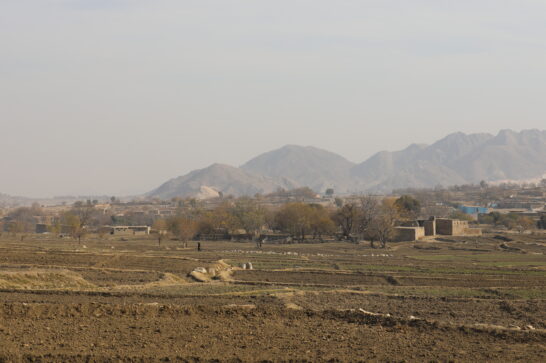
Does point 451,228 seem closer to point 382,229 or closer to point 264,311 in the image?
point 382,229

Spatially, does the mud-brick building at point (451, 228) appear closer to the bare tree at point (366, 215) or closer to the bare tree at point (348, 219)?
the bare tree at point (366, 215)

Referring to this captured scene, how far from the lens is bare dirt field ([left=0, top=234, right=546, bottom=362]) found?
60.2 ft

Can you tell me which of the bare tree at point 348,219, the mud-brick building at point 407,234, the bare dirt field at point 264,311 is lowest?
the bare dirt field at point 264,311

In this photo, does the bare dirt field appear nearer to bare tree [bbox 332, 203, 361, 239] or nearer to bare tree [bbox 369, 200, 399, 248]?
bare tree [bbox 369, 200, 399, 248]

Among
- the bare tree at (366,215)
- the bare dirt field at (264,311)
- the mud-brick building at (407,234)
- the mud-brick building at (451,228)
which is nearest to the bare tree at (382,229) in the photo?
the mud-brick building at (407,234)

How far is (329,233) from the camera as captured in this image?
94188 mm

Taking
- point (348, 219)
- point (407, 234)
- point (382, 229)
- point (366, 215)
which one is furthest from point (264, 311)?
point (366, 215)

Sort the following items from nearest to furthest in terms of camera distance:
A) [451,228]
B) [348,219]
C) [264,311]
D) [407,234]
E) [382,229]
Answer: [264,311] → [382,229] → [407,234] → [451,228] → [348,219]

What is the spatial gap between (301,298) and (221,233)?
66854 millimetres

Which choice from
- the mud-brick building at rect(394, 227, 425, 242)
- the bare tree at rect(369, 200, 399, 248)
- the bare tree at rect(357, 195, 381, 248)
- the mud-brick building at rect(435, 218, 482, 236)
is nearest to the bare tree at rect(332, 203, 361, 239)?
the bare tree at rect(357, 195, 381, 248)

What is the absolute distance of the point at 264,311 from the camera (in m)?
24.1

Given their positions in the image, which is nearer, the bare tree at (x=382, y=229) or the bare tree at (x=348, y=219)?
the bare tree at (x=382, y=229)

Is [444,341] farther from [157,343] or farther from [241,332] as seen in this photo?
[157,343]

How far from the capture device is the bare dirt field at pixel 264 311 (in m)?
Answer: 18.3
